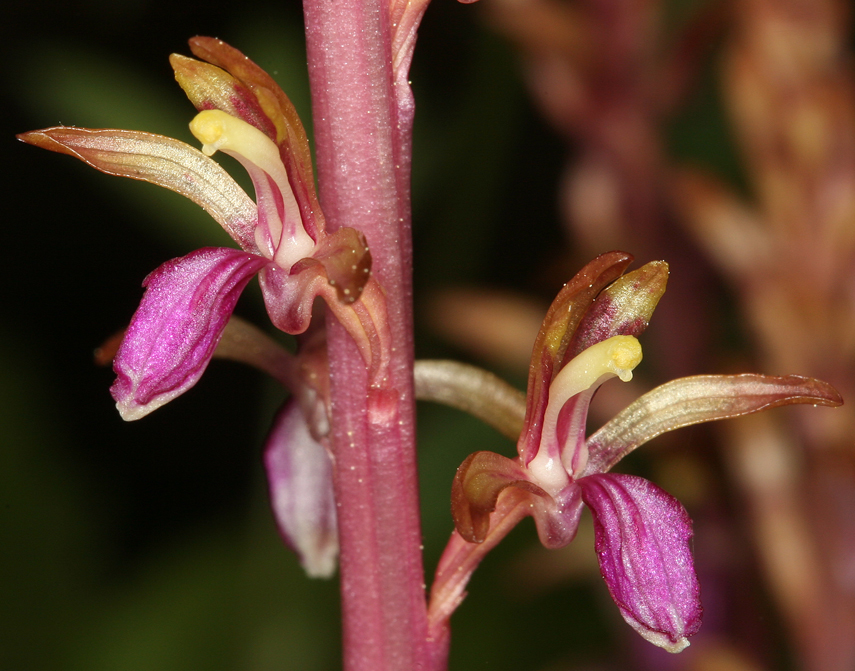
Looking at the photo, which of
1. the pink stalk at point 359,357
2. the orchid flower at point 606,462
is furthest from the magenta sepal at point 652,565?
the pink stalk at point 359,357

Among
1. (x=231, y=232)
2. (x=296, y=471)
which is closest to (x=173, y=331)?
(x=231, y=232)

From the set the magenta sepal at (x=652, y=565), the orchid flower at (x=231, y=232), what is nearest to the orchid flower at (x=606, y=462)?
the magenta sepal at (x=652, y=565)

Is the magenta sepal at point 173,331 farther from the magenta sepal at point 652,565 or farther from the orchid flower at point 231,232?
the magenta sepal at point 652,565

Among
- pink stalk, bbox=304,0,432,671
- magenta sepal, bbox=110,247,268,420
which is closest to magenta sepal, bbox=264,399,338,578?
pink stalk, bbox=304,0,432,671

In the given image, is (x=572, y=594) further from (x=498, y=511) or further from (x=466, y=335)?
(x=498, y=511)

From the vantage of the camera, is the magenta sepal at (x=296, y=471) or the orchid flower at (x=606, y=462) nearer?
the orchid flower at (x=606, y=462)

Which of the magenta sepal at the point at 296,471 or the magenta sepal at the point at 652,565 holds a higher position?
the magenta sepal at the point at 296,471

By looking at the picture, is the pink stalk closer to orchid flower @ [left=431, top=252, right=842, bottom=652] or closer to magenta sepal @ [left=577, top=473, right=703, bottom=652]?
orchid flower @ [left=431, top=252, right=842, bottom=652]

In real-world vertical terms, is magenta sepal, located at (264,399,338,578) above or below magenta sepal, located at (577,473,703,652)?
above
